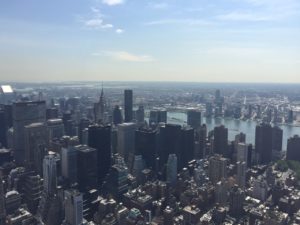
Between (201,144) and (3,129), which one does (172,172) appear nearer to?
(201,144)

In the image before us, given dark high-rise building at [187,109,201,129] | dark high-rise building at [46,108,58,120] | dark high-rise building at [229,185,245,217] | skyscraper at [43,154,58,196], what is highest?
dark high-rise building at [46,108,58,120]

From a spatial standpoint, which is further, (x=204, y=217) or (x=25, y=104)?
(x=25, y=104)

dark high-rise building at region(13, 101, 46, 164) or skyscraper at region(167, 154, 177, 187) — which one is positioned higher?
dark high-rise building at region(13, 101, 46, 164)

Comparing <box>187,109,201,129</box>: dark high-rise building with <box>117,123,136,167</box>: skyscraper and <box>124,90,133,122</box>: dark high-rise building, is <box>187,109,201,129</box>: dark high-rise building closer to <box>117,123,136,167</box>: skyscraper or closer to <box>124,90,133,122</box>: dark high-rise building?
<box>124,90,133,122</box>: dark high-rise building

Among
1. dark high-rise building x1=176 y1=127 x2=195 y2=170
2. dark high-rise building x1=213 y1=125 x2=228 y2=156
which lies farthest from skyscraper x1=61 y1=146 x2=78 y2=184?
dark high-rise building x1=213 y1=125 x2=228 y2=156

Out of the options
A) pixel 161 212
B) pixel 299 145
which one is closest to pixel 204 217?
pixel 161 212

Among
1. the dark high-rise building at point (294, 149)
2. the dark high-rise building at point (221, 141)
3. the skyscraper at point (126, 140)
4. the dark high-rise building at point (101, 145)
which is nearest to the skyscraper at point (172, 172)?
the dark high-rise building at point (101, 145)

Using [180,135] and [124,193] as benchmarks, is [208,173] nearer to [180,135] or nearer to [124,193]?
[180,135]

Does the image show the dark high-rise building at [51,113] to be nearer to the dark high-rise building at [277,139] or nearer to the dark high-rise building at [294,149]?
the dark high-rise building at [277,139]
